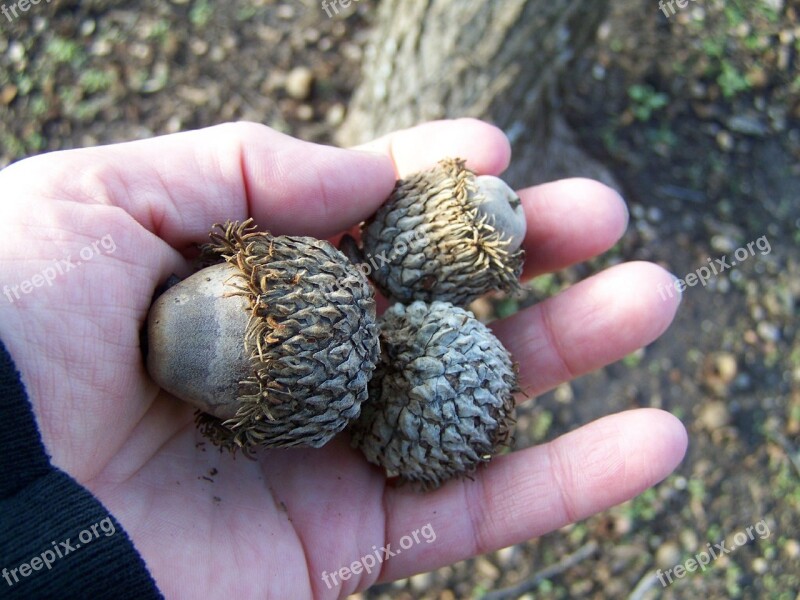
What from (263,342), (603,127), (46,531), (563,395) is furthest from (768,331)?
(46,531)

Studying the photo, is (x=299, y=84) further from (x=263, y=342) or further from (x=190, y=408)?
(x=263, y=342)

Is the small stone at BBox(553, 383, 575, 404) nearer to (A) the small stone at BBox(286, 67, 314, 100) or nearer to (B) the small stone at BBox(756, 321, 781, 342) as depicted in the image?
(B) the small stone at BBox(756, 321, 781, 342)

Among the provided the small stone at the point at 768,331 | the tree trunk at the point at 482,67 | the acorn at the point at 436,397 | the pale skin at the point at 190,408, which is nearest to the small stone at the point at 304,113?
the tree trunk at the point at 482,67

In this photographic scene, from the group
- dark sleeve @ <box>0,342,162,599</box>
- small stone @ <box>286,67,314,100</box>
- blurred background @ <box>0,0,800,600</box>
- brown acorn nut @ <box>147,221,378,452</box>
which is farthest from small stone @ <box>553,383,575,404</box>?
dark sleeve @ <box>0,342,162,599</box>

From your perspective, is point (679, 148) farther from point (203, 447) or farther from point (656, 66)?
point (203, 447)

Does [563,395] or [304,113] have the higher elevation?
[304,113]

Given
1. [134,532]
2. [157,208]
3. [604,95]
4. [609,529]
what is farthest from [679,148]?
[134,532]

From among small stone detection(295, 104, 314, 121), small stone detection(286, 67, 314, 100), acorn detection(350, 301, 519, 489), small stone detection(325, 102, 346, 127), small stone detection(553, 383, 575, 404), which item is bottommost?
small stone detection(553, 383, 575, 404)
